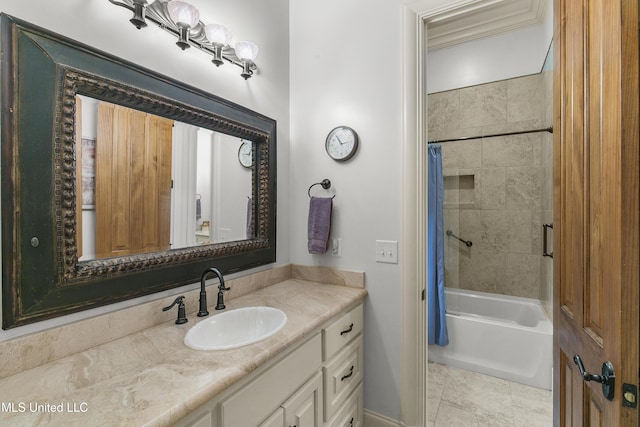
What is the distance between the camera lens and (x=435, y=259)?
2.57m

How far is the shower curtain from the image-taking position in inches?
96.2

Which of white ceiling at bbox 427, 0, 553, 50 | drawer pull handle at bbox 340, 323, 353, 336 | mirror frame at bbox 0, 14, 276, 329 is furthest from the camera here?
white ceiling at bbox 427, 0, 553, 50

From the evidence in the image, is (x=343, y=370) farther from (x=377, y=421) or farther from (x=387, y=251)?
(x=387, y=251)

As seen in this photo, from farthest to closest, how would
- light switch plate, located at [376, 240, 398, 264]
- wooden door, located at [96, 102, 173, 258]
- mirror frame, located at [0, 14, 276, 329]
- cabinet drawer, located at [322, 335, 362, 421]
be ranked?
light switch plate, located at [376, 240, 398, 264]
cabinet drawer, located at [322, 335, 362, 421]
wooden door, located at [96, 102, 173, 258]
mirror frame, located at [0, 14, 276, 329]

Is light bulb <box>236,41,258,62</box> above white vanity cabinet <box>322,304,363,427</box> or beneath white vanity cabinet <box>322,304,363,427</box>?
above

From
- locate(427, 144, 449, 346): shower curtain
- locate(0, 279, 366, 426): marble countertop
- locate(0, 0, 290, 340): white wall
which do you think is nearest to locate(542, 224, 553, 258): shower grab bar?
locate(427, 144, 449, 346): shower curtain

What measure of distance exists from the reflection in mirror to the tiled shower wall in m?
2.36

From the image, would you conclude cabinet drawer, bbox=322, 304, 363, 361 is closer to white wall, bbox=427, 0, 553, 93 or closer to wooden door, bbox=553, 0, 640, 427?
wooden door, bbox=553, 0, 640, 427

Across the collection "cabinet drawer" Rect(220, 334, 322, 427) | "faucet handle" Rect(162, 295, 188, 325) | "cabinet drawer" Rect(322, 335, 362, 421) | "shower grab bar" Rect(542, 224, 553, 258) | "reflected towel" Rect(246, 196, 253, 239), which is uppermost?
"reflected towel" Rect(246, 196, 253, 239)

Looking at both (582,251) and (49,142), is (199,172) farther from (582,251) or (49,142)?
(582,251)

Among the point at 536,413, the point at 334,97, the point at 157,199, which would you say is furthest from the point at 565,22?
the point at 536,413

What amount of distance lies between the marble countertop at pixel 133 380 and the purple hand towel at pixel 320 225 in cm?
63

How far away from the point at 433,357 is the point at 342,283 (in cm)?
139

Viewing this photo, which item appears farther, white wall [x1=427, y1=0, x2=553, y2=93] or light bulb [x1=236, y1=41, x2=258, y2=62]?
white wall [x1=427, y1=0, x2=553, y2=93]
